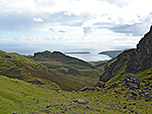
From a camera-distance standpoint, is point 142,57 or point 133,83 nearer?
point 133,83

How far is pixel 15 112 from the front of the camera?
2261cm

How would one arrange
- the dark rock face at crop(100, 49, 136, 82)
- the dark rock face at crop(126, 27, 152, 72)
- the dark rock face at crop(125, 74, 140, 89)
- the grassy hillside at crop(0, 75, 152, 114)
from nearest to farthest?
1. the grassy hillside at crop(0, 75, 152, 114)
2. the dark rock face at crop(125, 74, 140, 89)
3. the dark rock face at crop(126, 27, 152, 72)
4. the dark rock face at crop(100, 49, 136, 82)

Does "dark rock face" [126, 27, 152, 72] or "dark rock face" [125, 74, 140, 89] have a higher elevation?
"dark rock face" [126, 27, 152, 72]

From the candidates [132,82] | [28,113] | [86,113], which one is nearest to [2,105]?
[28,113]

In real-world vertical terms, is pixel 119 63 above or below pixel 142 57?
below

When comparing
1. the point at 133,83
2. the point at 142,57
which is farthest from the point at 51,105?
the point at 142,57

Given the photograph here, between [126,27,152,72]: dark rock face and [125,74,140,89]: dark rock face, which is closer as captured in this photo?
[125,74,140,89]: dark rock face

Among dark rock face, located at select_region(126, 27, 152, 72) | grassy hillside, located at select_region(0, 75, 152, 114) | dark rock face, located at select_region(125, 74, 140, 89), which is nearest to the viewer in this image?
grassy hillside, located at select_region(0, 75, 152, 114)

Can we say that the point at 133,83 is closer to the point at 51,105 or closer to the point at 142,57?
the point at 51,105

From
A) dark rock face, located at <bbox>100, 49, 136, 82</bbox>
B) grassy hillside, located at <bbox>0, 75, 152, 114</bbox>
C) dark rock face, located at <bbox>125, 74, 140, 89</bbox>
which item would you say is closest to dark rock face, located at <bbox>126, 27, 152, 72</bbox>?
dark rock face, located at <bbox>100, 49, 136, 82</bbox>

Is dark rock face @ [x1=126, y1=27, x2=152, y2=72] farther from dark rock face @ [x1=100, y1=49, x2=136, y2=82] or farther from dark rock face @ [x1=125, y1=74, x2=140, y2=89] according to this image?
dark rock face @ [x1=125, y1=74, x2=140, y2=89]

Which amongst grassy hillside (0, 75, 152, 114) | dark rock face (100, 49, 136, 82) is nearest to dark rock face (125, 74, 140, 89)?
grassy hillside (0, 75, 152, 114)

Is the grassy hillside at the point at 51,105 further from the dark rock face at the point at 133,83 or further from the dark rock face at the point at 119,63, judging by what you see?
the dark rock face at the point at 119,63

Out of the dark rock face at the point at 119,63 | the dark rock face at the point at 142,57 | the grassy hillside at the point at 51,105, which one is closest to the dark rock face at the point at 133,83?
the grassy hillside at the point at 51,105
